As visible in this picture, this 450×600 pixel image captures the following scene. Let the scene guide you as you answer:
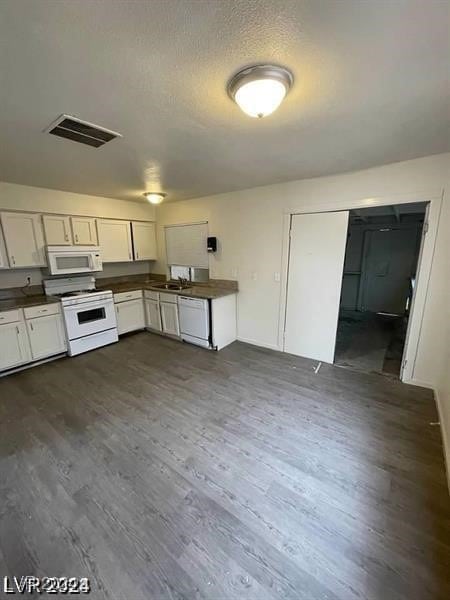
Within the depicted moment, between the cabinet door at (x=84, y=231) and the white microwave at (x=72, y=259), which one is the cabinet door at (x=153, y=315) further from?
the cabinet door at (x=84, y=231)

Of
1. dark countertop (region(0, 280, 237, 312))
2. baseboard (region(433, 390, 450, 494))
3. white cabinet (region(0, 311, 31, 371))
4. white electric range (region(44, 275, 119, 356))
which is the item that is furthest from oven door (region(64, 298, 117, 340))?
baseboard (region(433, 390, 450, 494))

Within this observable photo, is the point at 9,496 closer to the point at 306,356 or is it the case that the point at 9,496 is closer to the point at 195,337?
the point at 195,337

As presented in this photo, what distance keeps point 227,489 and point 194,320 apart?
249 centimetres

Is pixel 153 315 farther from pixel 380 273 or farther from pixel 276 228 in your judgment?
pixel 380 273

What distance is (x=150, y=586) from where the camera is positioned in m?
1.15

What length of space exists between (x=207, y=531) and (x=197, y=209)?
4142mm

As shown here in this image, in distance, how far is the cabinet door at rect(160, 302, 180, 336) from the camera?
4.12 metres

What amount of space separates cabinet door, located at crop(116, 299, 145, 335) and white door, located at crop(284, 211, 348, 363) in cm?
274

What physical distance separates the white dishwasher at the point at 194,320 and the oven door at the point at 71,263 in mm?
1548

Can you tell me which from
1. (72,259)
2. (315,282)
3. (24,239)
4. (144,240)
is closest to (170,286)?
(144,240)

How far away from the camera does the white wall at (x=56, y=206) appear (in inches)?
128

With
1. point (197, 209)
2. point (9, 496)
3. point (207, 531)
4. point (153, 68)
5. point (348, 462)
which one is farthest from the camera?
point (197, 209)

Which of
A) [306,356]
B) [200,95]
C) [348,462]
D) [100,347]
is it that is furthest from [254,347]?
[200,95]

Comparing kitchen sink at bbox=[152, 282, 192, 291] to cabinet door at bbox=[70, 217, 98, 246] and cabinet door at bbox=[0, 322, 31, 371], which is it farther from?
cabinet door at bbox=[0, 322, 31, 371]
